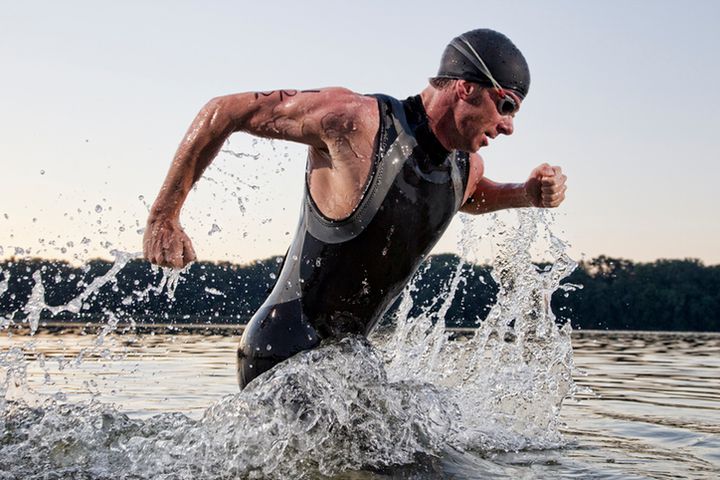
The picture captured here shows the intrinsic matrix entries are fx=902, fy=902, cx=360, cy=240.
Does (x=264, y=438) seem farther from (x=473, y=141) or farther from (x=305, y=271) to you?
(x=473, y=141)

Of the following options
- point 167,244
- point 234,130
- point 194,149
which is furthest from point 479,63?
point 167,244

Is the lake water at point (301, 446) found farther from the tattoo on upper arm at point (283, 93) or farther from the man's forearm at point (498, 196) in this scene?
the tattoo on upper arm at point (283, 93)

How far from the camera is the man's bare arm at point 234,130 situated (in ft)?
12.8

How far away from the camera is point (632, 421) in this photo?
732 centimetres

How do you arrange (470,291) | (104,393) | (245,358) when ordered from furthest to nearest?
1. (470,291)
2. (104,393)
3. (245,358)

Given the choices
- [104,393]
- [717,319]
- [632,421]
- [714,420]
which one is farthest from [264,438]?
[717,319]

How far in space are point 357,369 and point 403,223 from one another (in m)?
0.75

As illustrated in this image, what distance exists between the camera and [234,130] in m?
4.09

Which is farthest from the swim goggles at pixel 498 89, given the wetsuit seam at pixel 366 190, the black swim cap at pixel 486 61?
the wetsuit seam at pixel 366 190

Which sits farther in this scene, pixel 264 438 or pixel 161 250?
pixel 264 438

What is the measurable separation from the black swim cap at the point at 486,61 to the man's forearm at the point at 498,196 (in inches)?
34.1

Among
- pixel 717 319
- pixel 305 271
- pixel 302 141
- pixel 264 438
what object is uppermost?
pixel 302 141

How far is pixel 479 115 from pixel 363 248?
0.85m

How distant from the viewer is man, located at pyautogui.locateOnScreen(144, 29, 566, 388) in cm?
416
